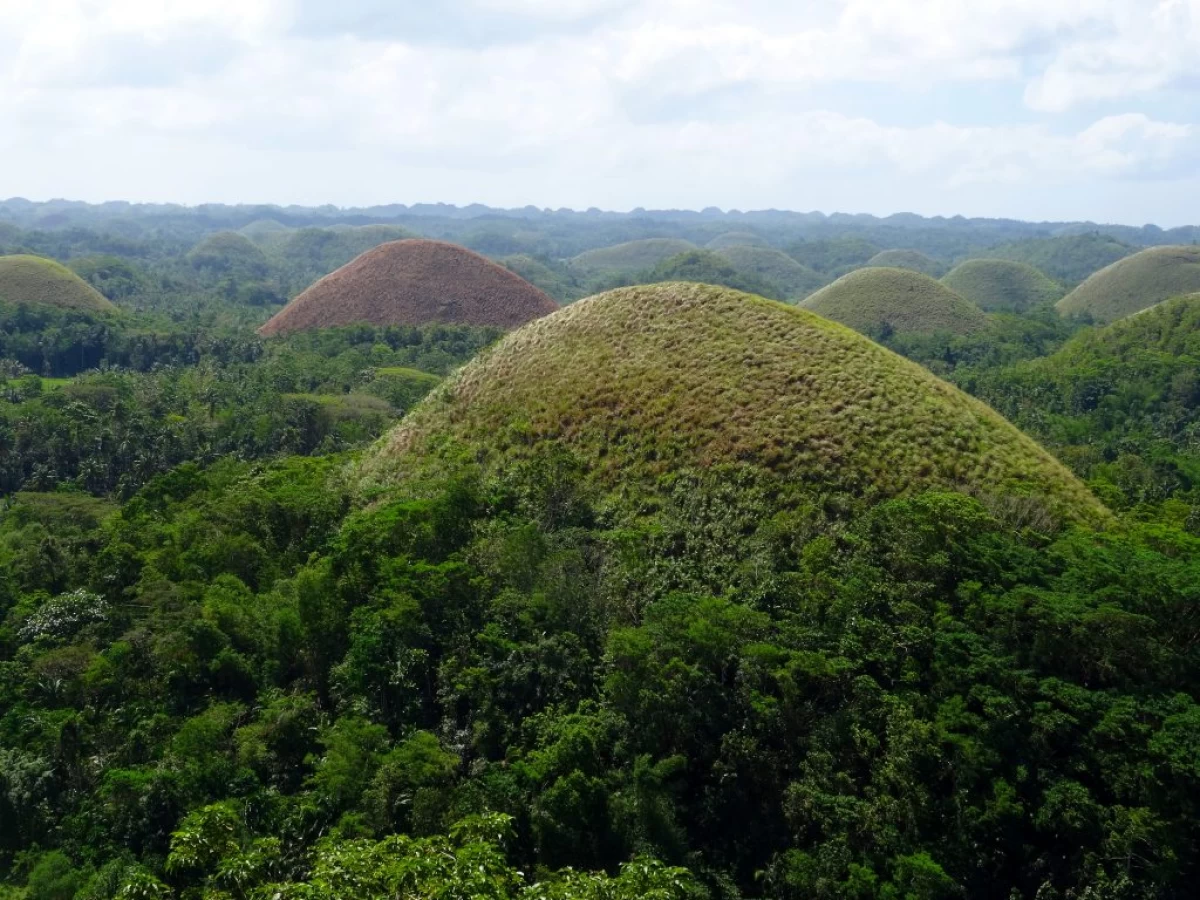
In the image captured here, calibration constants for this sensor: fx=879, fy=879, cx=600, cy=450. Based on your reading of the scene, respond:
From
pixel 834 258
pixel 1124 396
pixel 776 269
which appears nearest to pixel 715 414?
pixel 1124 396

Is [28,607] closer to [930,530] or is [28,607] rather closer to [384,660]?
[384,660]

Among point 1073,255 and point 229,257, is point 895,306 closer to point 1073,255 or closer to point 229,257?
point 1073,255

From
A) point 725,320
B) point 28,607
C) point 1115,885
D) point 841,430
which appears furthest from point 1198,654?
point 28,607

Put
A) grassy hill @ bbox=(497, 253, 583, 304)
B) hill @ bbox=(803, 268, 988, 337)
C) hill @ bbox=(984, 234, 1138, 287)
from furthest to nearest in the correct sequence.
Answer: hill @ bbox=(984, 234, 1138, 287)
grassy hill @ bbox=(497, 253, 583, 304)
hill @ bbox=(803, 268, 988, 337)

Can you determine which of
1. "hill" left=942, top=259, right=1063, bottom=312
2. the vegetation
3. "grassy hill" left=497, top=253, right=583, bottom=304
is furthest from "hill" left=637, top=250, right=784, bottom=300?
the vegetation

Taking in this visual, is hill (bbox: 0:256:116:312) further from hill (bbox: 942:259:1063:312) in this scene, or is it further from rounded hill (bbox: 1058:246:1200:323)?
hill (bbox: 942:259:1063:312)

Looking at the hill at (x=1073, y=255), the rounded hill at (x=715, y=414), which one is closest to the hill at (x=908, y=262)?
the hill at (x=1073, y=255)
